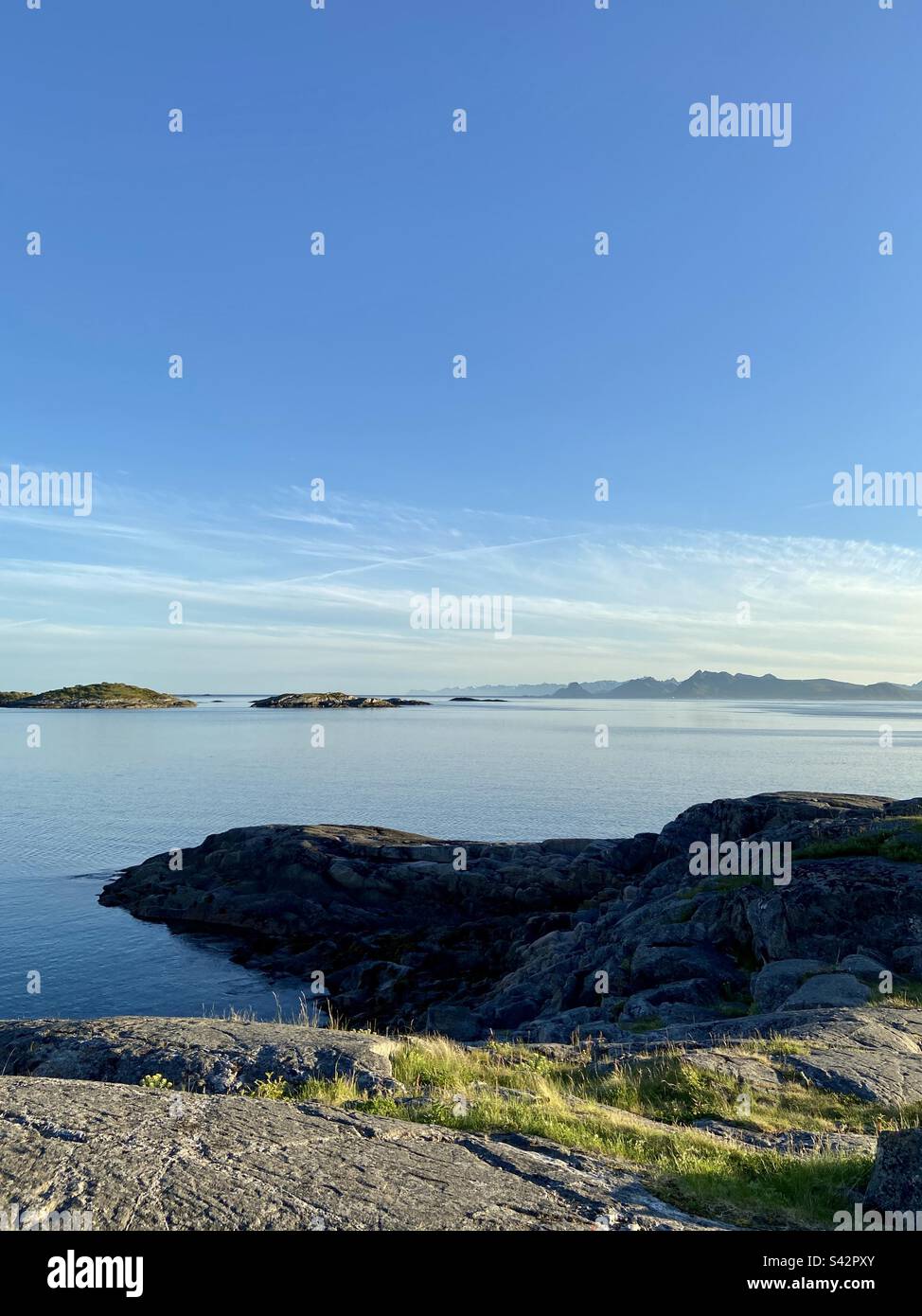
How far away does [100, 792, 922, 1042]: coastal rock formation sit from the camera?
71.8 ft

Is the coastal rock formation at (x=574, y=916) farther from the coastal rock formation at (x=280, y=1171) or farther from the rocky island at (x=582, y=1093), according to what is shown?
the coastal rock formation at (x=280, y=1171)

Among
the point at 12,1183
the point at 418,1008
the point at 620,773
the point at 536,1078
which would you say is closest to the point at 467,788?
the point at 620,773

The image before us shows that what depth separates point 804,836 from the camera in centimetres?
3278

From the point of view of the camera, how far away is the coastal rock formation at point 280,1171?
6.21 meters

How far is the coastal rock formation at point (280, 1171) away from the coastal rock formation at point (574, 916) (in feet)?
39.3

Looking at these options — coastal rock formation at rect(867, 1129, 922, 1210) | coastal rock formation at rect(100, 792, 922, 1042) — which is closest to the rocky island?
coastal rock formation at rect(867, 1129, 922, 1210)

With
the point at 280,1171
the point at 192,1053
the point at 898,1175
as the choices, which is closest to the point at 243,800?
the point at 192,1053

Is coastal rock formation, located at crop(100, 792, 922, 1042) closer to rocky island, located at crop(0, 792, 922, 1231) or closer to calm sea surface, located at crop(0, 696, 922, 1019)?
rocky island, located at crop(0, 792, 922, 1231)

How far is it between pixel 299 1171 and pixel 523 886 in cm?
4177

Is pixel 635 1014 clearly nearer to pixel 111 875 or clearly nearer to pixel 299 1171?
pixel 299 1171

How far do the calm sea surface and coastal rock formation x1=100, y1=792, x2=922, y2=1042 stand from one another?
4.75 m

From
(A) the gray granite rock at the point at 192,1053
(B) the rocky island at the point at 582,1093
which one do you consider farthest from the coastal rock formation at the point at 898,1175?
(A) the gray granite rock at the point at 192,1053

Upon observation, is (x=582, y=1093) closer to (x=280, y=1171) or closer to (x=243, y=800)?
(x=280, y=1171)

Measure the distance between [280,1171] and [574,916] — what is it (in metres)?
35.5
